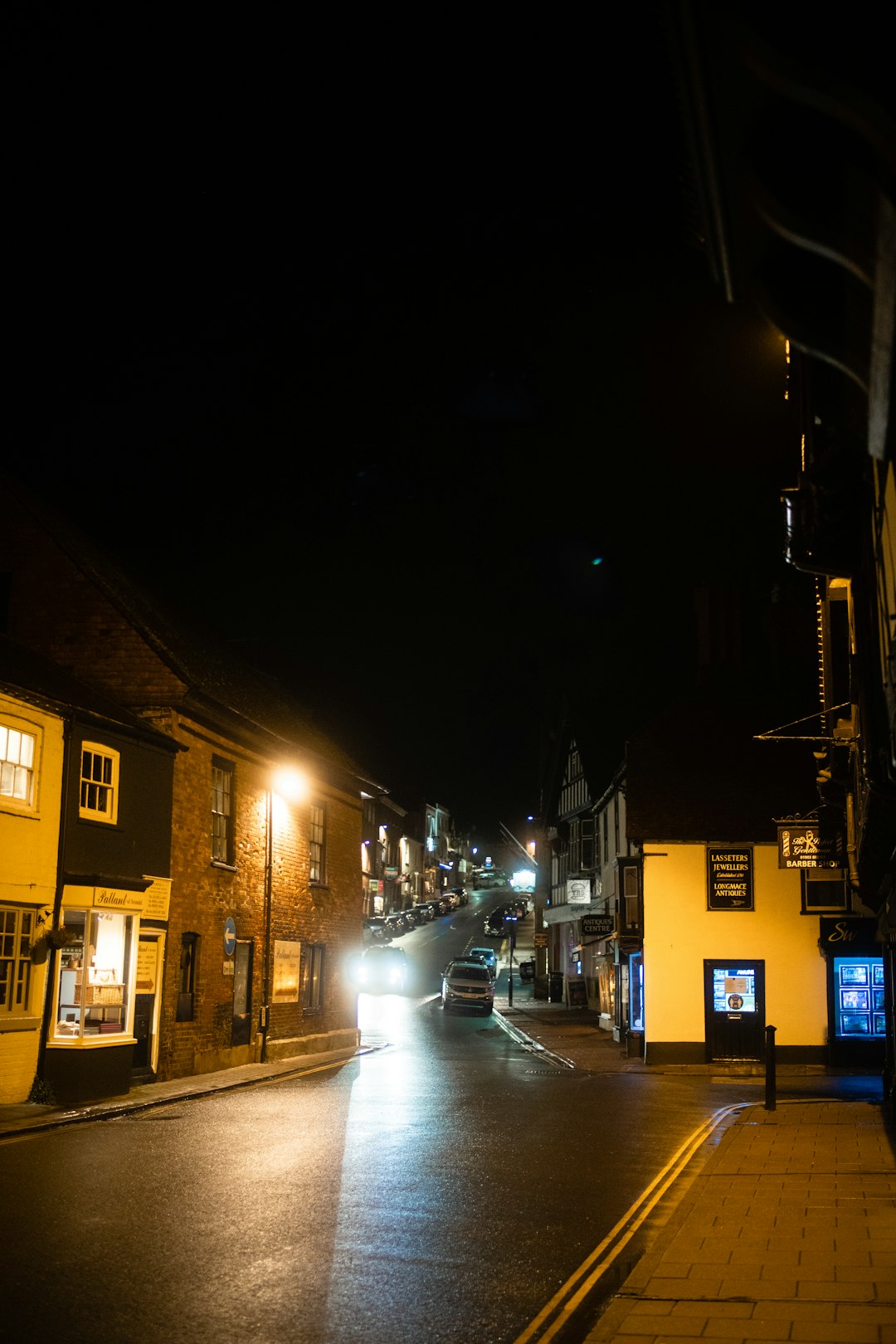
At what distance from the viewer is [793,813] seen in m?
29.7

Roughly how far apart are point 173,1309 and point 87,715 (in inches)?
546

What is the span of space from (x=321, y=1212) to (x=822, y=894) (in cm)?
2115

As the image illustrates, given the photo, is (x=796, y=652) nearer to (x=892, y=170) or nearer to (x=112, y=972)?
(x=112, y=972)

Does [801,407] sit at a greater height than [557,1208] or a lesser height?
greater

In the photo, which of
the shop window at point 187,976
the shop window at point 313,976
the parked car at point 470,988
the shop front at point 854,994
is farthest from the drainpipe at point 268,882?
the parked car at point 470,988

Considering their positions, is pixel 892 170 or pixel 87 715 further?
pixel 87 715

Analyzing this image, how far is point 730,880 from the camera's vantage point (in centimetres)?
2891

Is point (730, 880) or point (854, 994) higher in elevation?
point (730, 880)

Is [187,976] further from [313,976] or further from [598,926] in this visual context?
[598,926]

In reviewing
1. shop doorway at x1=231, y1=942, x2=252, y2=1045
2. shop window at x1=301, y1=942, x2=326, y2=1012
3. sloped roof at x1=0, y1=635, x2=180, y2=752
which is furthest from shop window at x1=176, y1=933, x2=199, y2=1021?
shop window at x1=301, y1=942, x2=326, y2=1012

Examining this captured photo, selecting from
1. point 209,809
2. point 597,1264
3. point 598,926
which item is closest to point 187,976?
point 209,809

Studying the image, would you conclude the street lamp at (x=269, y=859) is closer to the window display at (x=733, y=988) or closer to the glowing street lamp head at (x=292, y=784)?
the glowing street lamp head at (x=292, y=784)

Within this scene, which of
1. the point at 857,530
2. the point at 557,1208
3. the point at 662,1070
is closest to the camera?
the point at 557,1208

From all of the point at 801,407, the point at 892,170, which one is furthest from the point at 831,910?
the point at 892,170
